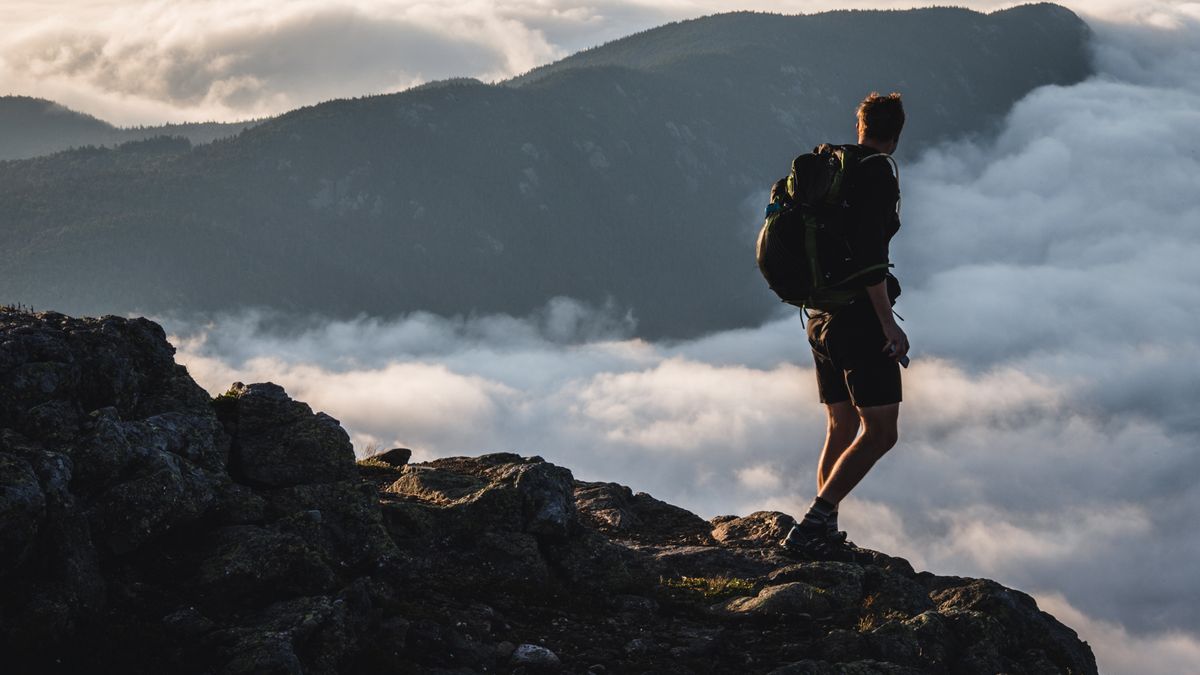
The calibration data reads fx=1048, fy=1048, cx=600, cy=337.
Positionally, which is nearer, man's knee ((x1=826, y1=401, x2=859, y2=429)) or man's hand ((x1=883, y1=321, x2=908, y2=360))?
man's hand ((x1=883, y1=321, x2=908, y2=360))

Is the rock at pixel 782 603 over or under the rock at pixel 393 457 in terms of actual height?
under

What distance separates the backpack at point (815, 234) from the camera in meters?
9.20

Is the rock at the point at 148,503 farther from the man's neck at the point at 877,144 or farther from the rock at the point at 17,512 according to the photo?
the man's neck at the point at 877,144

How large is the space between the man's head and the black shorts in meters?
1.49

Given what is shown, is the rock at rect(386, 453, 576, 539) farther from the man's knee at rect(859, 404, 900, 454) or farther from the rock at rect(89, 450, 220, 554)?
the man's knee at rect(859, 404, 900, 454)

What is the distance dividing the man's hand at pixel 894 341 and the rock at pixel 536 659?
3.91 metres

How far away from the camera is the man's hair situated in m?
9.52

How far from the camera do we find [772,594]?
30.3 feet

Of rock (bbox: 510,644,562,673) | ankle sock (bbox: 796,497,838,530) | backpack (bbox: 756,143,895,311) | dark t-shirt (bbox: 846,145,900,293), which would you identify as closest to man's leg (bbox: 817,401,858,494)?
ankle sock (bbox: 796,497,838,530)

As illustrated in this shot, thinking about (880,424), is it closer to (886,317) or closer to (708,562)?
(886,317)

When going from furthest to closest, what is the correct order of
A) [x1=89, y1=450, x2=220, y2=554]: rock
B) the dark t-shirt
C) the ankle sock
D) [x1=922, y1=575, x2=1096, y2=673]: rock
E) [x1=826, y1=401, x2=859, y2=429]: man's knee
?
the ankle sock
[x1=826, y1=401, x2=859, y2=429]: man's knee
[x1=922, y1=575, x2=1096, y2=673]: rock
the dark t-shirt
[x1=89, y1=450, x2=220, y2=554]: rock

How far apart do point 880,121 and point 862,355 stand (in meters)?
2.14

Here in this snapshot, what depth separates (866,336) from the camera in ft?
30.7

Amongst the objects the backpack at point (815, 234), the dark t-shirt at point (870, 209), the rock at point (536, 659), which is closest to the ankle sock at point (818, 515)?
the backpack at point (815, 234)
